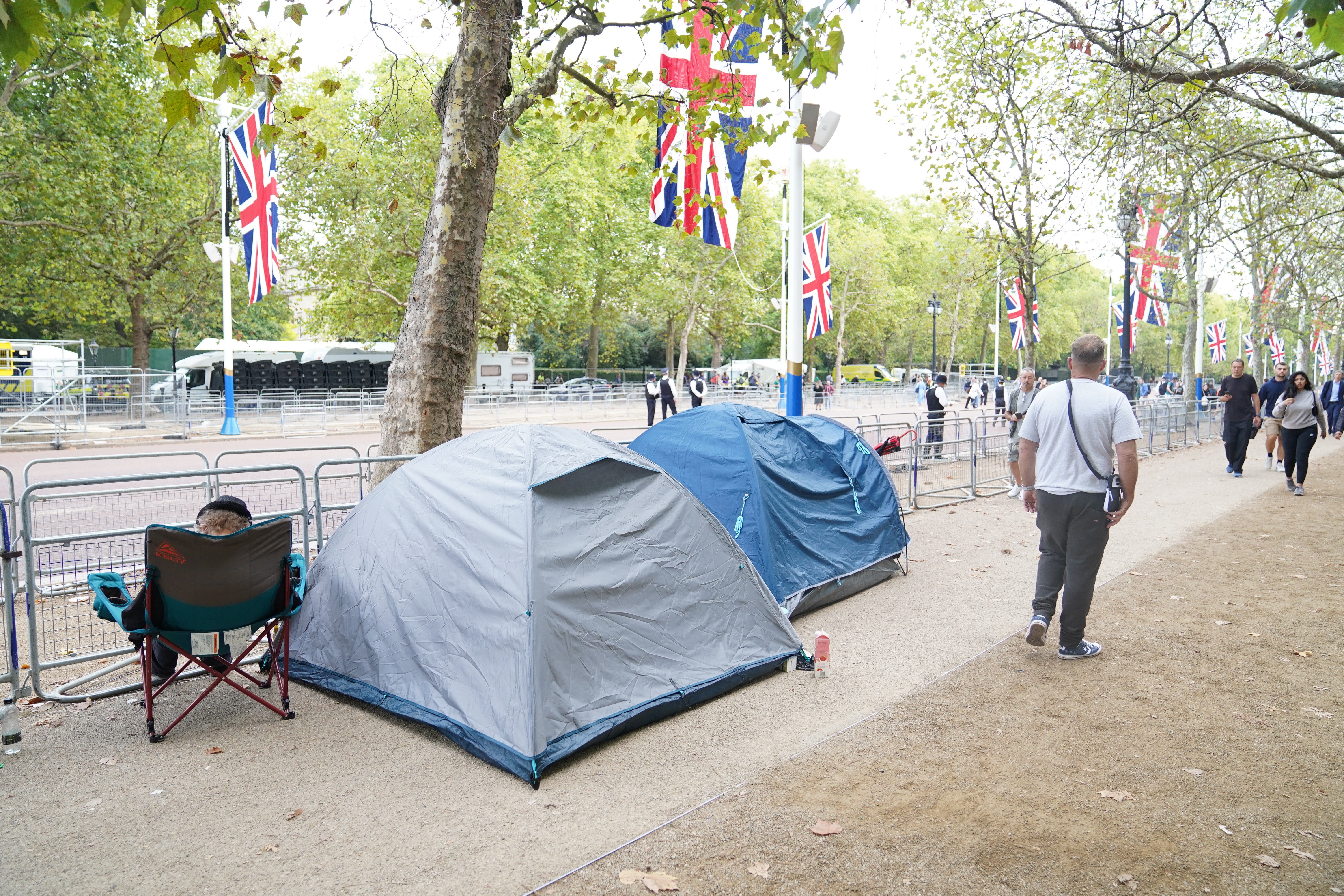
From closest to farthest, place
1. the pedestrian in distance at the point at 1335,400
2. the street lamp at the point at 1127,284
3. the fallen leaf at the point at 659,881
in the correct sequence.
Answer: the fallen leaf at the point at 659,881
the street lamp at the point at 1127,284
the pedestrian in distance at the point at 1335,400

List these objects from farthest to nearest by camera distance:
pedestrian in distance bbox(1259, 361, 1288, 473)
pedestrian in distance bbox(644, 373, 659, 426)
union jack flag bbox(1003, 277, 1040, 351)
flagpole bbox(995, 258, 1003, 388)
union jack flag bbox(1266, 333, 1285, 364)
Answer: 1. union jack flag bbox(1266, 333, 1285, 364)
2. pedestrian in distance bbox(644, 373, 659, 426)
3. union jack flag bbox(1003, 277, 1040, 351)
4. flagpole bbox(995, 258, 1003, 388)
5. pedestrian in distance bbox(1259, 361, 1288, 473)

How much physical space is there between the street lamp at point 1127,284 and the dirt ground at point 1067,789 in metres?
9.79

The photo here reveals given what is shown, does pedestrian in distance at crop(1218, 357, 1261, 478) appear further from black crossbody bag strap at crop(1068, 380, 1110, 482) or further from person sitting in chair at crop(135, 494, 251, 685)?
person sitting in chair at crop(135, 494, 251, 685)

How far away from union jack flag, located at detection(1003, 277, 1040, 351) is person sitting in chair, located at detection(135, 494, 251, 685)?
19445 mm

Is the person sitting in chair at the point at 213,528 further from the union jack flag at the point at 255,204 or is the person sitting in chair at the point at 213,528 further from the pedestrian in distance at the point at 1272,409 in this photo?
the union jack flag at the point at 255,204

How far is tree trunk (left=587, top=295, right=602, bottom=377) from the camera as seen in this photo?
159 ft

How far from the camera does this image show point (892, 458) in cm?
1565

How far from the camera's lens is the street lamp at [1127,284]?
1661 cm

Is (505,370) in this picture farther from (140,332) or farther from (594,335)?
(140,332)

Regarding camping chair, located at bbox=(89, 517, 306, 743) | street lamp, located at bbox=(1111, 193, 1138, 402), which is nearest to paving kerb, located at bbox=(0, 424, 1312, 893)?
camping chair, located at bbox=(89, 517, 306, 743)

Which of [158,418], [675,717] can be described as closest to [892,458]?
[675,717]

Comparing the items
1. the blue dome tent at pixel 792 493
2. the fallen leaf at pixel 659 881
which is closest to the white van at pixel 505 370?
the blue dome tent at pixel 792 493

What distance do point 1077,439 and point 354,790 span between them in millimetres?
4876

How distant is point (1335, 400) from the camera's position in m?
22.9
